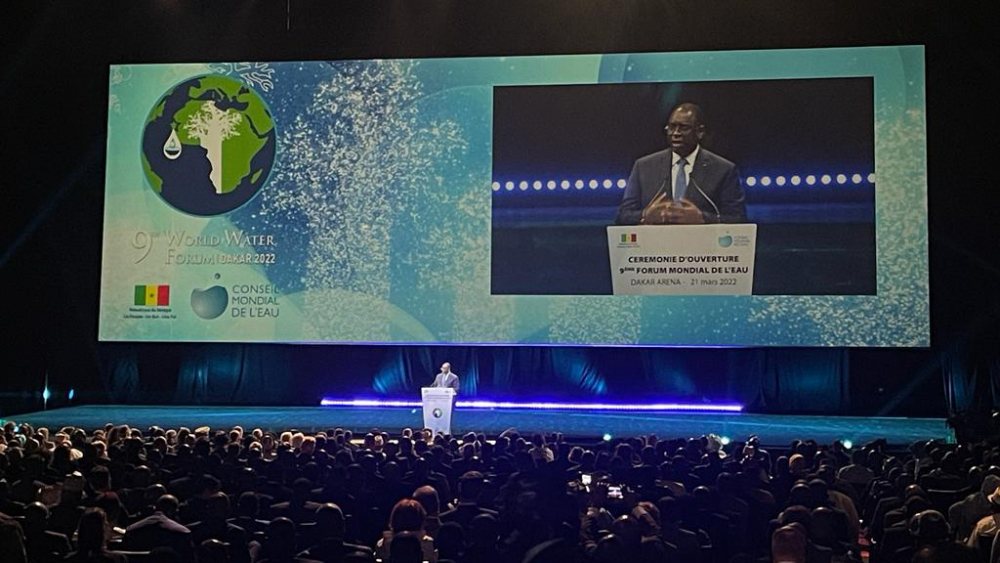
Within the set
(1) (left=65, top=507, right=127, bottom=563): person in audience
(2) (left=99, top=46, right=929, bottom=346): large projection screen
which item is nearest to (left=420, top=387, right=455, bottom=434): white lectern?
(2) (left=99, top=46, right=929, bottom=346): large projection screen

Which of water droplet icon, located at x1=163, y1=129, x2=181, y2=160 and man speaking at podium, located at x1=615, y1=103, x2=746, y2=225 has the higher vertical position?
water droplet icon, located at x1=163, y1=129, x2=181, y2=160

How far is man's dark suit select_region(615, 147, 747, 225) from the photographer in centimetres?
1414

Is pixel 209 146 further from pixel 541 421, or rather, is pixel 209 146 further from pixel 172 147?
pixel 541 421

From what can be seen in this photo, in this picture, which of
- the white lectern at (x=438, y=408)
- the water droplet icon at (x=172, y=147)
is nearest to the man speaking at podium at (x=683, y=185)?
the white lectern at (x=438, y=408)

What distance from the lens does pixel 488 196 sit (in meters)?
14.7

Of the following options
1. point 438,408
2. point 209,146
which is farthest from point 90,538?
point 209,146

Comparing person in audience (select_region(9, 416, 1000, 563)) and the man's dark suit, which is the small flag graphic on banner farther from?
the man's dark suit

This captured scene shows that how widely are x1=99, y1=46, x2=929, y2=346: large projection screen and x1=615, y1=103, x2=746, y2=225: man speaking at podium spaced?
0.50 feet

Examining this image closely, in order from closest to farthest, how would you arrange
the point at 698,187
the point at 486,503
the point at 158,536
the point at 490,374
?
the point at 158,536
the point at 486,503
the point at 698,187
the point at 490,374

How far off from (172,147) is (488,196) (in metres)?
4.68

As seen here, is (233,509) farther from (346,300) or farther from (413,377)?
(413,377)

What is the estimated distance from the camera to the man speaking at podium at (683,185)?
14.1 meters

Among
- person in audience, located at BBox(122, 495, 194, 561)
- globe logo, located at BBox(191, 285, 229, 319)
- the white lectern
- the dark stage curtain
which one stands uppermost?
globe logo, located at BBox(191, 285, 229, 319)

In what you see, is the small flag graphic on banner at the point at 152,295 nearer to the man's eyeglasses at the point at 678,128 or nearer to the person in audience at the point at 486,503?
the person in audience at the point at 486,503
